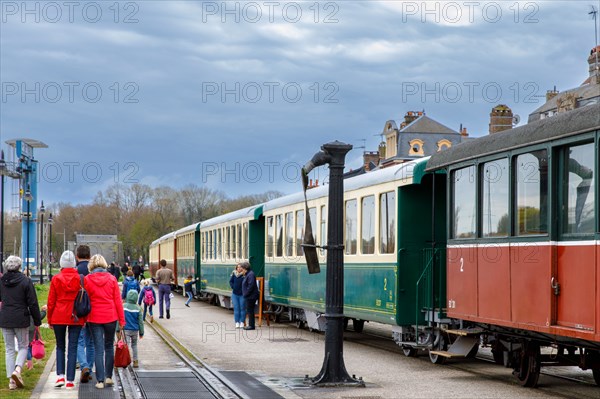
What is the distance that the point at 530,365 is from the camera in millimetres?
12586

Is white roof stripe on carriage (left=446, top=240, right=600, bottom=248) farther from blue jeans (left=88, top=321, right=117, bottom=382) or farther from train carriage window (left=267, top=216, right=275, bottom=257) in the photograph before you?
train carriage window (left=267, top=216, right=275, bottom=257)

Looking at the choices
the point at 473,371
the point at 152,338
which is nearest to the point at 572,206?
the point at 473,371

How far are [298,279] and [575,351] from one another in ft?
35.1

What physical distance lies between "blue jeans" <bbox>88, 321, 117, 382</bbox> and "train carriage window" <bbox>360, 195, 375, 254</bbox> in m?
5.75

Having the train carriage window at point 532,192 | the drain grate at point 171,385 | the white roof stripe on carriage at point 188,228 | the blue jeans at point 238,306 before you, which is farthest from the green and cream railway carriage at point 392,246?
the white roof stripe on carriage at point 188,228

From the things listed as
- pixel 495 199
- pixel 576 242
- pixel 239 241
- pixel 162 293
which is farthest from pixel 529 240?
pixel 239 241

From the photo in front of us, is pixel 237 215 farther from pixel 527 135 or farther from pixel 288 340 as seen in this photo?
pixel 527 135

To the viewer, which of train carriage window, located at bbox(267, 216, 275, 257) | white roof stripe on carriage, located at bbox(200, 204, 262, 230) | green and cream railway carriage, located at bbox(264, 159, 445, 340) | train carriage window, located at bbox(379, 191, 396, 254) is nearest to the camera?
green and cream railway carriage, located at bbox(264, 159, 445, 340)

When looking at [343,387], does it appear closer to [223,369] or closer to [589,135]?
[223,369]

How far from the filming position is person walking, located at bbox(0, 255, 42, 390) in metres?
12.1

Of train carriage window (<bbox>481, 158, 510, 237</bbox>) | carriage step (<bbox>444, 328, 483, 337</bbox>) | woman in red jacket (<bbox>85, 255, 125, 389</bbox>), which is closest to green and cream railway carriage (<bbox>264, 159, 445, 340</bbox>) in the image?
carriage step (<bbox>444, 328, 483, 337</bbox>)

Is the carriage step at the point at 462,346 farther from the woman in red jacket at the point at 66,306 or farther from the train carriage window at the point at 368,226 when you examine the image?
the woman in red jacket at the point at 66,306

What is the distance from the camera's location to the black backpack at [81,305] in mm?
11805

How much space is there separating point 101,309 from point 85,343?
0.96 m
